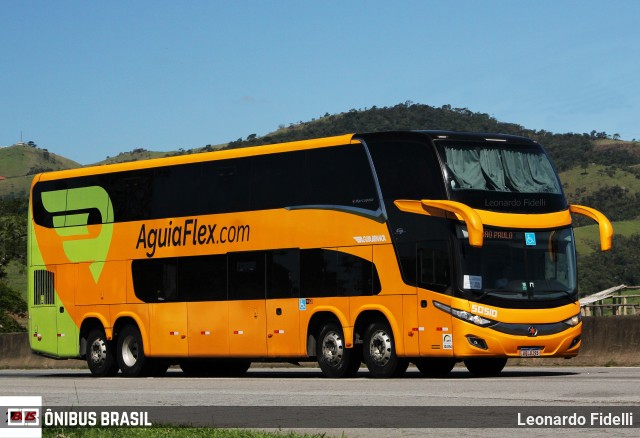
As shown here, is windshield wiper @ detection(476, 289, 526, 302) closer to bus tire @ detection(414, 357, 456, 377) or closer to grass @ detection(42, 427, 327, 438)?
bus tire @ detection(414, 357, 456, 377)

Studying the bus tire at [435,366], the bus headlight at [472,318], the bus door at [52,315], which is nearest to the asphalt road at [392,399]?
the bus headlight at [472,318]

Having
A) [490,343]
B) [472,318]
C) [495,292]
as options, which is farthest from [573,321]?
[472,318]

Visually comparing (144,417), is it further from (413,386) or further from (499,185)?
(499,185)

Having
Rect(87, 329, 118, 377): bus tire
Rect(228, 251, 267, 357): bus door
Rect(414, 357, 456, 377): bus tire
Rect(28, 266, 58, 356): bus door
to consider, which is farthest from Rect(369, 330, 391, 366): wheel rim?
Rect(28, 266, 58, 356): bus door

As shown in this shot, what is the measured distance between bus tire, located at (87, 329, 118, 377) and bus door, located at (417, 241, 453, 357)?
866cm

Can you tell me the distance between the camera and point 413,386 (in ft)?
65.3

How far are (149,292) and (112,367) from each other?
204 centimetres

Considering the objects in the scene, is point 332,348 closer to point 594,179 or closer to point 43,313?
point 43,313

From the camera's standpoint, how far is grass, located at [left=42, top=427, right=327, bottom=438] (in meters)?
12.1

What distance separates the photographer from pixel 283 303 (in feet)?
84.7

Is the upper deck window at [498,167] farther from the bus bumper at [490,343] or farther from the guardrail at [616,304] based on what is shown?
the guardrail at [616,304]

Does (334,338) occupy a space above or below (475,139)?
below

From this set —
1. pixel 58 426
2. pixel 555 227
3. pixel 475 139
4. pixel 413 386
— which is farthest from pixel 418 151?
pixel 58 426

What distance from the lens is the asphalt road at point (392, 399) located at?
13.1 meters
